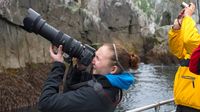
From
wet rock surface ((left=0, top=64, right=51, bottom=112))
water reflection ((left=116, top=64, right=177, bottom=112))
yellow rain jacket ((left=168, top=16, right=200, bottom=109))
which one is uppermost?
yellow rain jacket ((left=168, top=16, right=200, bottom=109))

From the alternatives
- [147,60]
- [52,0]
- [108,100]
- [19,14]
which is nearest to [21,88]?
[19,14]

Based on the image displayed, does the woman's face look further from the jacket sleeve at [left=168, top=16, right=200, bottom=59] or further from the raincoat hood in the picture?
the jacket sleeve at [left=168, top=16, right=200, bottom=59]

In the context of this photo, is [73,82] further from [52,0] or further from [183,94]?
[52,0]

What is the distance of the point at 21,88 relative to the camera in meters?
17.6

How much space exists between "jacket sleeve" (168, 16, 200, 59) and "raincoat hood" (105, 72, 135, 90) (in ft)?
3.97

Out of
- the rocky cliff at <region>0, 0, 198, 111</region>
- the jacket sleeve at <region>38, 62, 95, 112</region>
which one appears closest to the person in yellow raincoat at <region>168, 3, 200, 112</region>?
the jacket sleeve at <region>38, 62, 95, 112</region>

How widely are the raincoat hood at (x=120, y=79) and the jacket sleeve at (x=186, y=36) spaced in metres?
1.21

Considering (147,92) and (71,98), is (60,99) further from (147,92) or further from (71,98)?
(147,92)

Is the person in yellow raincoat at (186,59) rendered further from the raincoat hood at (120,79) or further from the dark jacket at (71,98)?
the dark jacket at (71,98)

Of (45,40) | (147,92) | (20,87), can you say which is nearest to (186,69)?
(20,87)

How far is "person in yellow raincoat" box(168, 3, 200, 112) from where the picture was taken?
4.18 m

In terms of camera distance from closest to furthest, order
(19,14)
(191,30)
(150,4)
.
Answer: (191,30)
(19,14)
(150,4)

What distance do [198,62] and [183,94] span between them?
2.93 feet

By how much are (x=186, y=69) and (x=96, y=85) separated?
158 cm
